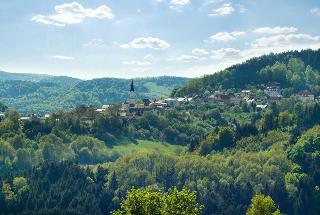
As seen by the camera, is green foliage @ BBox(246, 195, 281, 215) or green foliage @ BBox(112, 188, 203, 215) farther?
green foliage @ BBox(246, 195, 281, 215)

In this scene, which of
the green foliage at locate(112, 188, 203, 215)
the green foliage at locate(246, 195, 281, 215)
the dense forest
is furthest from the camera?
the dense forest

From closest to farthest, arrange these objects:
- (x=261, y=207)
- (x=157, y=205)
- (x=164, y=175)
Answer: (x=157, y=205), (x=261, y=207), (x=164, y=175)

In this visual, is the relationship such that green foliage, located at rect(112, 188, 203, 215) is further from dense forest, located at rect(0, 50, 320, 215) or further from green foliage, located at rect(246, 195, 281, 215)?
dense forest, located at rect(0, 50, 320, 215)

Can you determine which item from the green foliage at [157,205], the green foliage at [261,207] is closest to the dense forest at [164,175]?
the green foliage at [261,207]

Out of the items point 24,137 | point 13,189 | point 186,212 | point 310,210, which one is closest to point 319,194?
point 310,210

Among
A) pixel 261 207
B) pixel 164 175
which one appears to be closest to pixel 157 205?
pixel 261 207

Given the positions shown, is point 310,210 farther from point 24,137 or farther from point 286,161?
point 24,137

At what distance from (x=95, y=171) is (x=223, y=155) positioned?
142 ft

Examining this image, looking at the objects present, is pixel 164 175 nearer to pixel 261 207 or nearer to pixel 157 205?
pixel 261 207

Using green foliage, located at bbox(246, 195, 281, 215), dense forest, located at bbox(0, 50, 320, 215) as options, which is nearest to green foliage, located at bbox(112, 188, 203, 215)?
green foliage, located at bbox(246, 195, 281, 215)

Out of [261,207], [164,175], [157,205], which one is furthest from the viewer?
[164,175]

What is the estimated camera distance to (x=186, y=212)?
187ft

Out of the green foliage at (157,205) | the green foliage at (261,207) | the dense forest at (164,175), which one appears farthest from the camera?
the dense forest at (164,175)

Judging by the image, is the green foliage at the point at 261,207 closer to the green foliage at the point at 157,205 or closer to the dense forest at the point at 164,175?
the green foliage at the point at 157,205
